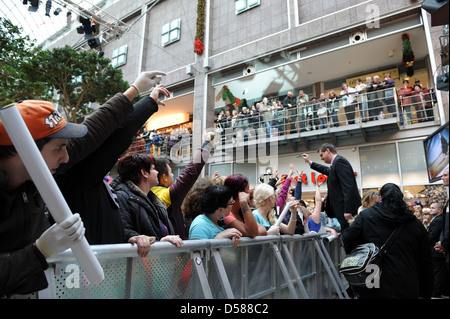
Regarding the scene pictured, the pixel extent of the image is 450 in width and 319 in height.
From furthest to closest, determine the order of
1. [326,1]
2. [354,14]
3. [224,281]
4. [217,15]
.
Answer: [326,1], [354,14], [217,15], [224,281]

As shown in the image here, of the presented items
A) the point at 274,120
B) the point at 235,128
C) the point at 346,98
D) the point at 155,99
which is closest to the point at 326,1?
the point at 346,98

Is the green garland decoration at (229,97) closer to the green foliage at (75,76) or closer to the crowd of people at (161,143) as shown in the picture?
the crowd of people at (161,143)

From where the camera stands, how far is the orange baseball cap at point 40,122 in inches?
29.2

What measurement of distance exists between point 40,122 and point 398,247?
6.87 ft

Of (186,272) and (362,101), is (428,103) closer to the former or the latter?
(362,101)

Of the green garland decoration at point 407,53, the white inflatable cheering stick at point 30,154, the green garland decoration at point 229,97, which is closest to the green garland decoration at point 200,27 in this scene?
the green garland decoration at point 229,97

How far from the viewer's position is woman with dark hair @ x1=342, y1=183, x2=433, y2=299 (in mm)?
1794

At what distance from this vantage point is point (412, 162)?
25.1 ft

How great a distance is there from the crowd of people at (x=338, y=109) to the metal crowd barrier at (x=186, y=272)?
20.2ft

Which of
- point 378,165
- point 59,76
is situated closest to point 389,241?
point 378,165

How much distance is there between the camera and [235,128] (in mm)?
10023

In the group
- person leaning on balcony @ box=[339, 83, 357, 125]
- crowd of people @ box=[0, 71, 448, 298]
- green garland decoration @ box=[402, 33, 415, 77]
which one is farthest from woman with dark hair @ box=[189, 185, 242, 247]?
green garland decoration @ box=[402, 33, 415, 77]
